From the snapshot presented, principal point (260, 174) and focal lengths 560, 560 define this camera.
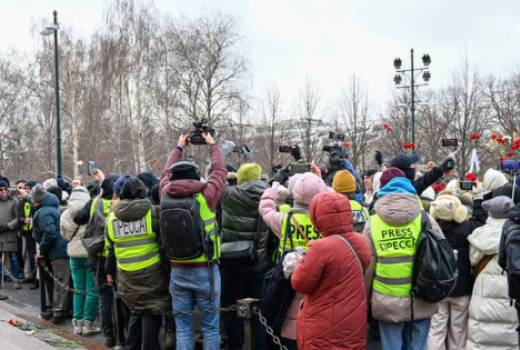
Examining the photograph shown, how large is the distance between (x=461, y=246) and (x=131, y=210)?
353cm

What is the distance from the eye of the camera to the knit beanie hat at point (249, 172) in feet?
20.8

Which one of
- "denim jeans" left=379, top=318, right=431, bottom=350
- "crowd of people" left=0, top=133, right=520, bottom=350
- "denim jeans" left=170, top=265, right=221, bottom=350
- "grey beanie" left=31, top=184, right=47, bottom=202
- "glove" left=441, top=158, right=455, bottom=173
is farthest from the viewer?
"grey beanie" left=31, top=184, right=47, bottom=202

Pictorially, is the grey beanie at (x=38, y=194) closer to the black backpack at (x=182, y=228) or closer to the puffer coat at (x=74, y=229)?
the puffer coat at (x=74, y=229)

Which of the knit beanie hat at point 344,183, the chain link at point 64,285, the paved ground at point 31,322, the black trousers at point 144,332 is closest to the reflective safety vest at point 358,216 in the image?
the knit beanie hat at point 344,183

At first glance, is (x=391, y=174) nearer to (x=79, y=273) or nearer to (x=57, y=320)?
(x=79, y=273)

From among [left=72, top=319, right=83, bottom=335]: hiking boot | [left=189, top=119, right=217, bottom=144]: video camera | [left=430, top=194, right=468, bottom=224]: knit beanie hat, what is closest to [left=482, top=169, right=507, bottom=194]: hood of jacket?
[left=430, top=194, right=468, bottom=224]: knit beanie hat

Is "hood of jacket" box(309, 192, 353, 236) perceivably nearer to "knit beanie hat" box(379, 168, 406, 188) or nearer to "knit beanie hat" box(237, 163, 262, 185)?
"knit beanie hat" box(379, 168, 406, 188)

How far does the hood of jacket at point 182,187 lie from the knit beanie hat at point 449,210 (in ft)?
8.51

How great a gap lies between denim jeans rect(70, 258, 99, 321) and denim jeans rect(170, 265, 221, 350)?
95.3 inches

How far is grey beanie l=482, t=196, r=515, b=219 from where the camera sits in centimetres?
539

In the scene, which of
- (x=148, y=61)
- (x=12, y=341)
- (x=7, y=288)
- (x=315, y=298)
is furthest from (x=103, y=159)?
(x=315, y=298)

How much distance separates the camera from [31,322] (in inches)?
311

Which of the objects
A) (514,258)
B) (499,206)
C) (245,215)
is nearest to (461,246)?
(499,206)

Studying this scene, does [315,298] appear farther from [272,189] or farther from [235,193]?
[235,193]
